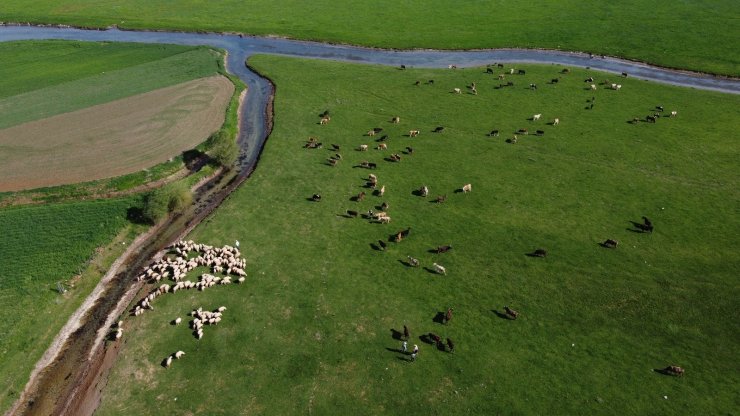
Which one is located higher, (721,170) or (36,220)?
(721,170)

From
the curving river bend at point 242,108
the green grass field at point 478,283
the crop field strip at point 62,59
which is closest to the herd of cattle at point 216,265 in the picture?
the green grass field at point 478,283

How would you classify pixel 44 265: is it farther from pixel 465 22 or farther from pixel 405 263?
pixel 465 22

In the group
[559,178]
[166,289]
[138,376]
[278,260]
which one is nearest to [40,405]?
[138,376]

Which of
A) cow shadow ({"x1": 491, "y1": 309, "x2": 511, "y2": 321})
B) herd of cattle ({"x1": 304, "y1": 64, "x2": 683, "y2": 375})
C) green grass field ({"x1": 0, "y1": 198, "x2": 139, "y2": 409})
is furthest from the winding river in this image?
cow shadow ({"x1": 491, "y1": 309, "x2": 511, "y2": 321})

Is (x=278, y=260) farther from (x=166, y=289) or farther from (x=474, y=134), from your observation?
(x=474, y=134)

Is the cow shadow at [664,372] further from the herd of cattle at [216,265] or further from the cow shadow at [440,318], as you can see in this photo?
the cow shadow at [440,318]

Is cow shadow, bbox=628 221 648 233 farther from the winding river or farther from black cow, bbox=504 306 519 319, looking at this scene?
the winding river

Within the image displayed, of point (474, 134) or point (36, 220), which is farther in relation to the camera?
point (474, 134)
